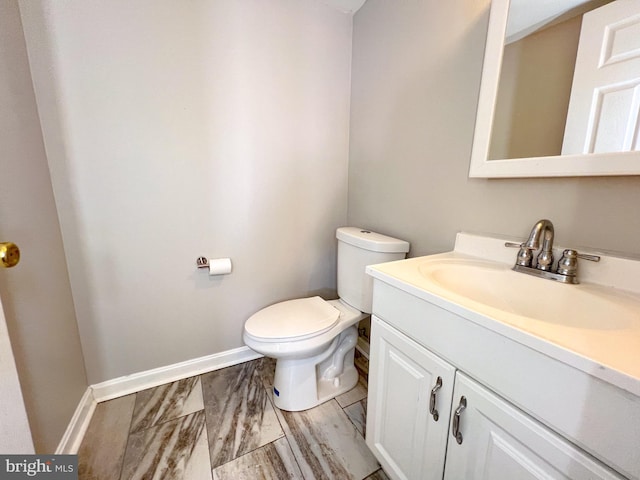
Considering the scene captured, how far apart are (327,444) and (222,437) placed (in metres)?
0.47

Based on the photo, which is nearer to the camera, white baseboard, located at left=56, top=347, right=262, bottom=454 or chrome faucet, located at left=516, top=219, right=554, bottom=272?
A: chrome faucet, located at left=516, top=219, right=554, bottom=272

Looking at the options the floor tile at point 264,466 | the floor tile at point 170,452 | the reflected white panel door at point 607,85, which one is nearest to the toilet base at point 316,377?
the floor tile at point 264,466

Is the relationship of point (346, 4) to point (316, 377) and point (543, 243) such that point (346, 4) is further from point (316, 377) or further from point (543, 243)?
point (316, 377)

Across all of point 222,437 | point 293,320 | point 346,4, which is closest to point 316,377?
point 293,320

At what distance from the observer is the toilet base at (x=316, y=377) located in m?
1.30

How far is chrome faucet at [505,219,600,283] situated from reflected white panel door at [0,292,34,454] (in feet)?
4.57

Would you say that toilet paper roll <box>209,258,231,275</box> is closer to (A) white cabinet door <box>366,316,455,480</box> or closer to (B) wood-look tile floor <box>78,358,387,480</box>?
(B) wood-look tile floor <box>78,358,387,480</box>

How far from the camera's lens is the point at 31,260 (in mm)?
927

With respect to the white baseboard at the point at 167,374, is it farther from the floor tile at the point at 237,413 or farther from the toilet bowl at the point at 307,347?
the toilet bowl at the point at 307,347

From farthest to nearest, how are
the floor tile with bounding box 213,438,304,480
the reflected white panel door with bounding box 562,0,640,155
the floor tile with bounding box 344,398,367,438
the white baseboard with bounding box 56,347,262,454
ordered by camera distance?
the floor tile with bounding box 344,398,367,438, the white baseboard with bounding box 56,347,262,454, the floor tile with bounding box 213,438,304,480, the reflected white panel door with bounding box 562,0,640,155

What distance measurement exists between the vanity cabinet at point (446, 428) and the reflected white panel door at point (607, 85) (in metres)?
0.69

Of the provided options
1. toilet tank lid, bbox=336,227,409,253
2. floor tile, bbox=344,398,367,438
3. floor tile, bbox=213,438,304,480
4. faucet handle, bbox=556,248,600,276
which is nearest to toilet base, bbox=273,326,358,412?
floor tile, bbox=344,398,367,438

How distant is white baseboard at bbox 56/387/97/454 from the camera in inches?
41.3

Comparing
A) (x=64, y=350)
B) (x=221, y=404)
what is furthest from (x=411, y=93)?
(x=64, y=350)
